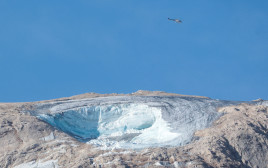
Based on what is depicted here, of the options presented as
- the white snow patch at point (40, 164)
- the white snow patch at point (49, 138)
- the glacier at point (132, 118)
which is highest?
the glacier at point (132, 118)

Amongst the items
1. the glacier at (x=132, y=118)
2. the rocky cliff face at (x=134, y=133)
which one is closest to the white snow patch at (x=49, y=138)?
the rocky cliff face at (x=134, y=133)

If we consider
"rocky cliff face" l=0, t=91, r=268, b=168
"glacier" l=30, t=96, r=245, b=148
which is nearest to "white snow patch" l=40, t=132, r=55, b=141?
"rocky cliff face" l=0, t=91, r=268, b=168

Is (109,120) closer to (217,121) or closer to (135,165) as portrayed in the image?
(217,121)

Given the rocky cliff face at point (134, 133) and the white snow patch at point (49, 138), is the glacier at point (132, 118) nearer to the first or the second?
the rocky cliff face at point (134, 133)

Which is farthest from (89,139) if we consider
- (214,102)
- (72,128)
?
(214,102)

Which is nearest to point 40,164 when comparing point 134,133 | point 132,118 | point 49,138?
point 49,138

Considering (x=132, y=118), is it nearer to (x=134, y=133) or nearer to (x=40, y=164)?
(x=134, y=133)

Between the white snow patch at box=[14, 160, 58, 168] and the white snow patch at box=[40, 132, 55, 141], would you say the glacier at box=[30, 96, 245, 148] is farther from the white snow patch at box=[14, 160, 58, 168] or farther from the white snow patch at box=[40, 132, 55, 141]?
the white snow patch at box=[14, 160, 58, 168]
